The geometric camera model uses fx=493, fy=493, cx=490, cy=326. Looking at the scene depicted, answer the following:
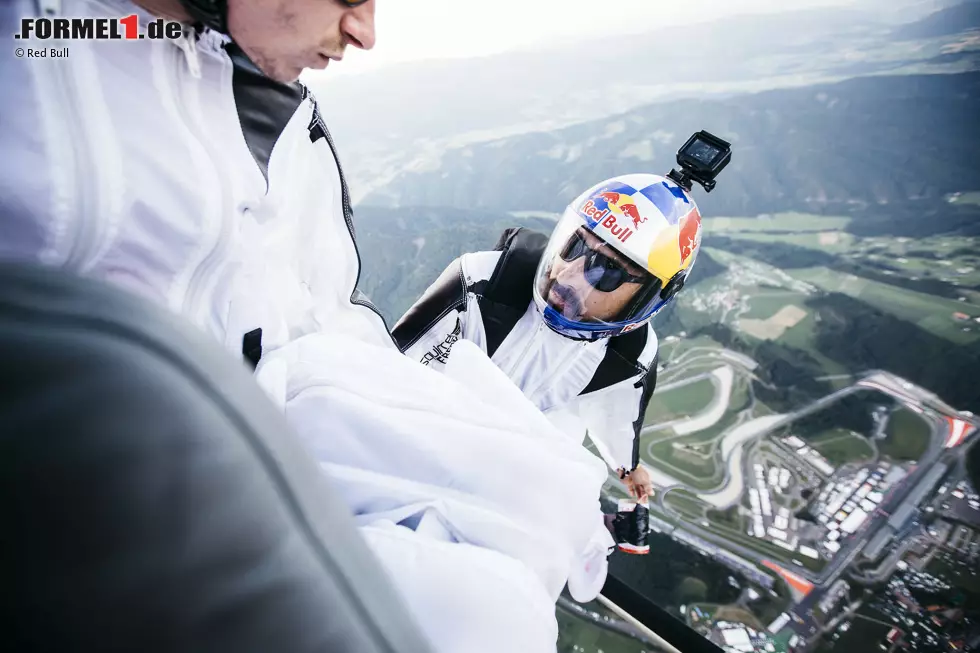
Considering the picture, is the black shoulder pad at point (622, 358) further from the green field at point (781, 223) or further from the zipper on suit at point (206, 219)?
the green field at point (781, 223)

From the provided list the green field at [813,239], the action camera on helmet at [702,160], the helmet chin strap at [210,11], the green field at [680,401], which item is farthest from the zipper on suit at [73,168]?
the green field at [813,239]

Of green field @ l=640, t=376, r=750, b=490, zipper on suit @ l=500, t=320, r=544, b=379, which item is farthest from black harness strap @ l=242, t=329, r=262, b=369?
green field @ l=640, t=376, r=750, b=490

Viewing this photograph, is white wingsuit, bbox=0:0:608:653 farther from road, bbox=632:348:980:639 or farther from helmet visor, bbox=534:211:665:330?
road, bbox=632:348:980:639

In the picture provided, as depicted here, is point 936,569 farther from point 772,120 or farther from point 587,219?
point 772,120

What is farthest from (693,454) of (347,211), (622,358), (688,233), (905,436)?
(347,211)

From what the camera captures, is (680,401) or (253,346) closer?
(253,346)

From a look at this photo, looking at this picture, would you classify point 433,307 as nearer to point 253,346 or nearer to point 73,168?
point 253,346
